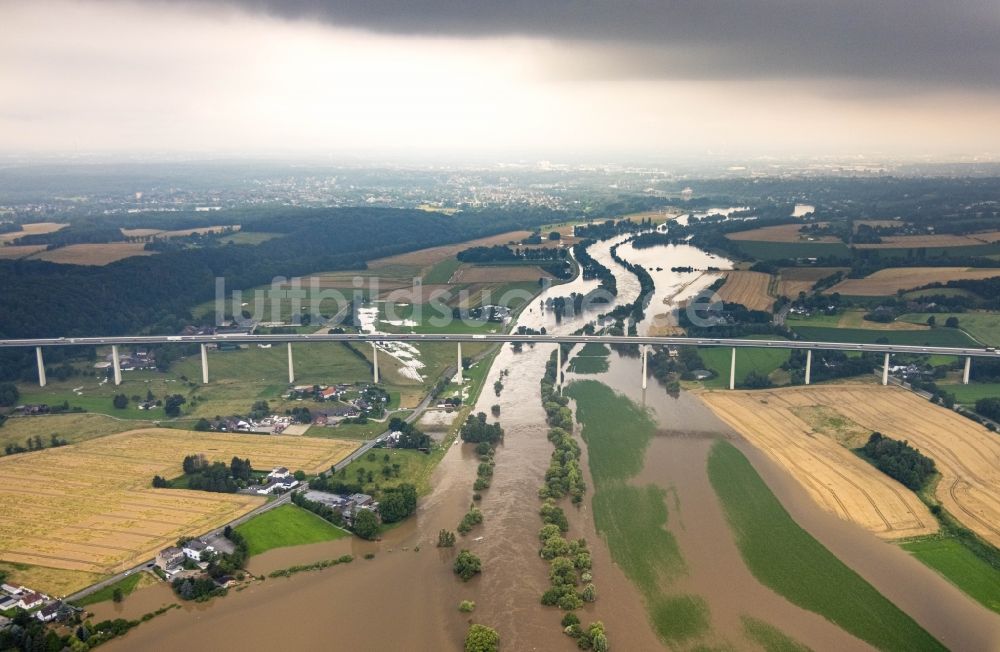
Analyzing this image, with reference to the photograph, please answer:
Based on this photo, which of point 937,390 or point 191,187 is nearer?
point 937,390

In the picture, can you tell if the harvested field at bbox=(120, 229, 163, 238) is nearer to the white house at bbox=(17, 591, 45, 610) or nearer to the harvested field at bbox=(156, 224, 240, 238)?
the harvested field at bbox=(156, 224, 240, 238)

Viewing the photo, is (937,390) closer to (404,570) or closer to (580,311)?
(580,311)

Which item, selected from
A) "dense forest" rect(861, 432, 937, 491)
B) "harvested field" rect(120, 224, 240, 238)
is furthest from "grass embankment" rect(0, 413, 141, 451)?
"harvested field" rect(120, 224, 240, 238)

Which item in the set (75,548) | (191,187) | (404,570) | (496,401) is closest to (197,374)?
(496,401)

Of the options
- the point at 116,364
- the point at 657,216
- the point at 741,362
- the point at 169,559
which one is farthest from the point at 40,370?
the point at 657,216

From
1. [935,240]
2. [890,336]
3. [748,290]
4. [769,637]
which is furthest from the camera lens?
[935,240]

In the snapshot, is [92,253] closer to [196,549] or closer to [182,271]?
[182,271]

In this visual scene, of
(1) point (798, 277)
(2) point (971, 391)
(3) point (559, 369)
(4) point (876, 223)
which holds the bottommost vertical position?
(3) point (559, 369)
